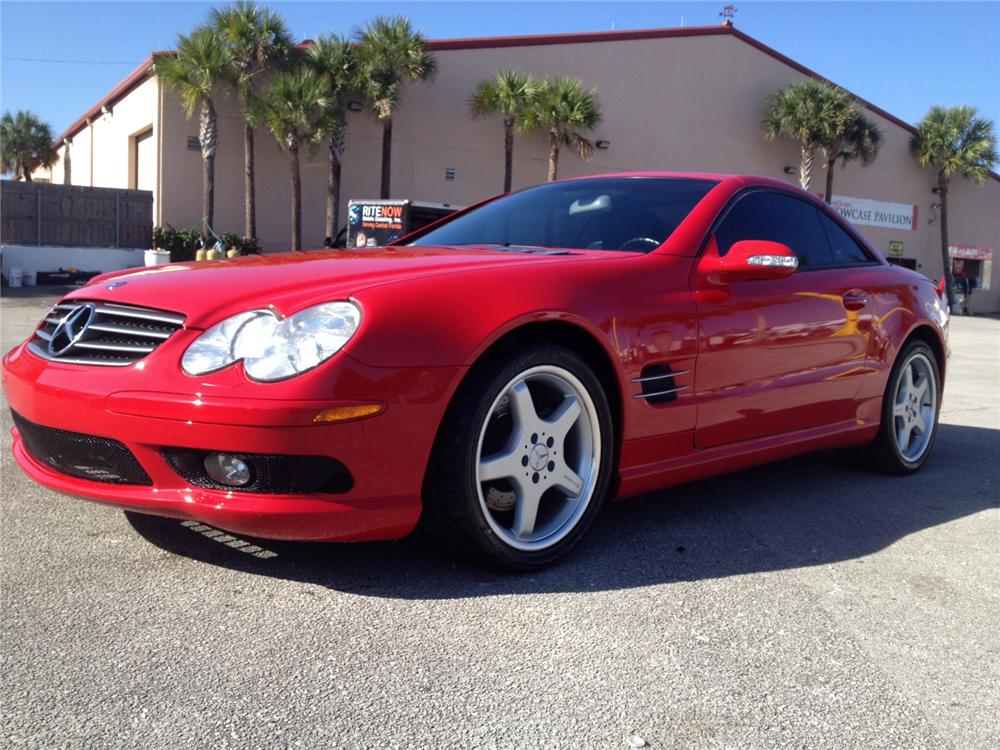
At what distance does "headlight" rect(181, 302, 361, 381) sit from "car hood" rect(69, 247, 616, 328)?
0.13 ft

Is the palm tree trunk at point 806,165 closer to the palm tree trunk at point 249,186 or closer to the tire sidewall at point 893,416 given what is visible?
the palm tree trunk at point 249,186

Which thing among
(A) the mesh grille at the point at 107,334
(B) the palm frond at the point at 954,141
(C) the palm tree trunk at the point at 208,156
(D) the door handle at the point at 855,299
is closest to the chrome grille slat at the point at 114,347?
(A) the mesh grille at the point at 107,334

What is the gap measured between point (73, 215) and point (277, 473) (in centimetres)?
2222

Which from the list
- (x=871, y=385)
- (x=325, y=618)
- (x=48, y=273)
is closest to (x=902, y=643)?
(x=325, y=618)

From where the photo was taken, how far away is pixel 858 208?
35.6 m

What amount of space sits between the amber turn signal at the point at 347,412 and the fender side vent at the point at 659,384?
1034mm

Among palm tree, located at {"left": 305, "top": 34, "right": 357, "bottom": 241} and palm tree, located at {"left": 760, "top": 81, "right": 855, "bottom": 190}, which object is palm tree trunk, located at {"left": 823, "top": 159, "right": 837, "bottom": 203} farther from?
palm tree, located at {"left": 305, "top": 34, "right": 357, "bottom": 241}

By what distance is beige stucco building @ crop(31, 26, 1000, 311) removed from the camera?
80.2 feet

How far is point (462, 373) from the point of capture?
277 centimetres

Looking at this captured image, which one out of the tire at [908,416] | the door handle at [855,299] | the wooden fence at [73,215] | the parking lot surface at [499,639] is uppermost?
the wooden fence at [73,215]

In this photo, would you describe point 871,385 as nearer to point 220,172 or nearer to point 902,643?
point 902,643

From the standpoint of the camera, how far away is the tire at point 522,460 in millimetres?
2812

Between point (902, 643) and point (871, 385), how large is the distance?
6.61ft

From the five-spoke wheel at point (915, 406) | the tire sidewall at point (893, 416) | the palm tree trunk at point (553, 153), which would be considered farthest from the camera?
the palm tree trunk at point (553, 153)
